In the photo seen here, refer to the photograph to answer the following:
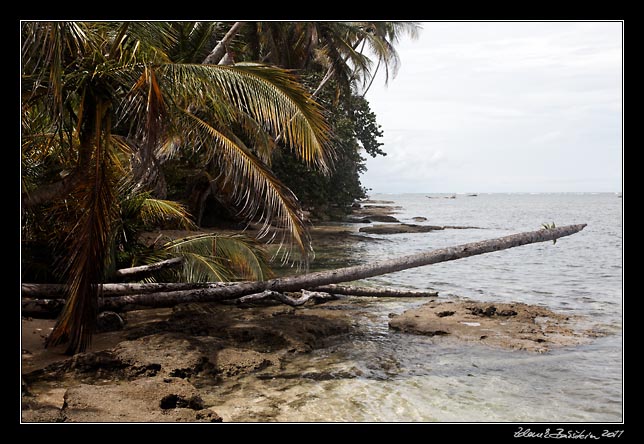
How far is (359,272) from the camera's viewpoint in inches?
299

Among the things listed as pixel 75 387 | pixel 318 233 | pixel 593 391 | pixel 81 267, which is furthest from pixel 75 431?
pixel 318 233

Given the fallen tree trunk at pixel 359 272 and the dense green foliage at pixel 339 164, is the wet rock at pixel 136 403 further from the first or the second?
the dense green foliage at pixel 339 164

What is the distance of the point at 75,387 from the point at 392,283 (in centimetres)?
946

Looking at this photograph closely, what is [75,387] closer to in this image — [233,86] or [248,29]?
[233,86]

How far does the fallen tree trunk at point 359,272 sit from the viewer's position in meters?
7.15

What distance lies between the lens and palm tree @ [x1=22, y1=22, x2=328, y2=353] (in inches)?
207

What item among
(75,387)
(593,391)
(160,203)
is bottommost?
(593,391)

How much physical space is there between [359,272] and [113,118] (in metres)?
3.67

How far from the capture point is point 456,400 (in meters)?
5.40

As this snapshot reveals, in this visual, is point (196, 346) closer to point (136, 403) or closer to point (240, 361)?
point (240, 361)

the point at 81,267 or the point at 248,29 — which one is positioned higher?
the point at 248,29

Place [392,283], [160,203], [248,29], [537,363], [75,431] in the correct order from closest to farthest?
[75,431] → [537,363] → [160,203] → [392,283] → [248,29]

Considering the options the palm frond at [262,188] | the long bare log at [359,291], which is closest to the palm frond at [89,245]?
the palm frond at [262,188]
